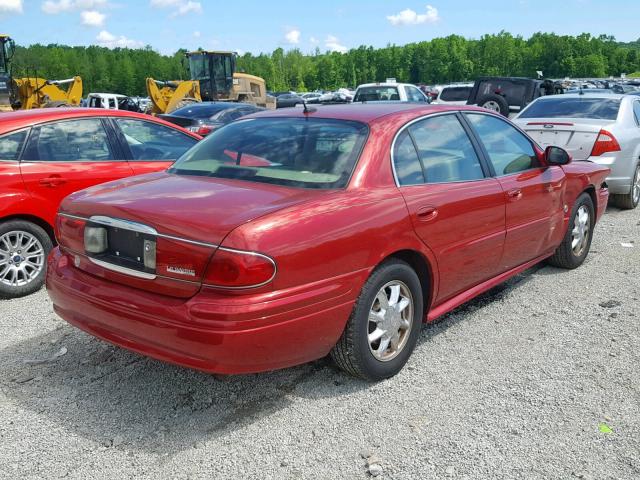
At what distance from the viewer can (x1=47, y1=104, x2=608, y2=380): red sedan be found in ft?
9.55

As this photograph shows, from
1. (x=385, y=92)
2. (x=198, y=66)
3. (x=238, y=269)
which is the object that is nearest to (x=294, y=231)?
(x=238, y=269)

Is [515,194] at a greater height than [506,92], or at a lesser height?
lesser

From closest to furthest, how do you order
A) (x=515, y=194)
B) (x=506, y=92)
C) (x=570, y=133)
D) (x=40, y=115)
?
(x=515, y=194), (x=40, y=115), (x=570, y=133), (x=506, y=92)

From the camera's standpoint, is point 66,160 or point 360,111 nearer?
point 360,111

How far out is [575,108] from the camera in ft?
29.1

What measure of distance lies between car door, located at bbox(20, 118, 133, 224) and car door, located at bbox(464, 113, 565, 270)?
337 centimetres

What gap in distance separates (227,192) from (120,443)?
1362 mm

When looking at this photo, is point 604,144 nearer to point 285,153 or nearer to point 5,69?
point 285,153

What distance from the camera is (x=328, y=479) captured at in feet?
9.09

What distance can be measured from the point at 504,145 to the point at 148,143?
11.5ft

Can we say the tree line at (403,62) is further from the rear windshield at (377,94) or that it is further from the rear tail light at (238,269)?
the rear tail light at (238,269)

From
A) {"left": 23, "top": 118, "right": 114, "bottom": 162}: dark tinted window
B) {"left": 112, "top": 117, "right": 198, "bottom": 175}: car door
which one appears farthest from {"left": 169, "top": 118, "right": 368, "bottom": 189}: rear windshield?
{"left": 112, "top": 117, "right": 198, "bottom": 175}: car door

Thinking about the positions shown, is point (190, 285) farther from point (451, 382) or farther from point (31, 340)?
point (31, 340)

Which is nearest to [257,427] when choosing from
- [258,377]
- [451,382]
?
[258,377]
